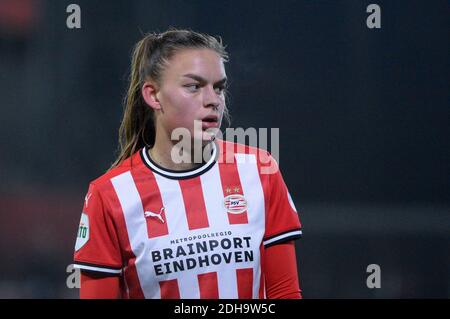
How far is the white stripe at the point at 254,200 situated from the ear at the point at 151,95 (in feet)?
0.70

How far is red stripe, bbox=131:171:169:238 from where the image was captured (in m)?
1.53

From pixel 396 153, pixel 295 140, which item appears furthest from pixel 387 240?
pixel 295 140

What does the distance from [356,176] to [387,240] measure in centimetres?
25

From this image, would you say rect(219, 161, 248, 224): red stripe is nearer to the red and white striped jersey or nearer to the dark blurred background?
the red and white striped jersey

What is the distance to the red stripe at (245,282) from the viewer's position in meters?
1.51

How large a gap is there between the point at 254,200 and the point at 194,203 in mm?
130

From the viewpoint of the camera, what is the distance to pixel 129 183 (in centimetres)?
157

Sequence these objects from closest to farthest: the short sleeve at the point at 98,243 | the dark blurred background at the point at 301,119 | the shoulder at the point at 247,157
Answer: the short sleeve at the point at 98,243, the shoulder at the point at 247,157, the dark blurred background at the point at 301,119

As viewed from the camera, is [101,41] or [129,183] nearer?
[129,183]

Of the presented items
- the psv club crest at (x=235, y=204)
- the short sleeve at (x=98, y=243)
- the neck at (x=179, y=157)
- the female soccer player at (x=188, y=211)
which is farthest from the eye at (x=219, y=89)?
the short sleeve at (x=98, y=243)

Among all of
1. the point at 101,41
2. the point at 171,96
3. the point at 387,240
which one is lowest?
the point at 387,240

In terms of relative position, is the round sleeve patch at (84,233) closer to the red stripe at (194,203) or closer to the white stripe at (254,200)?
the red stripe at (194,203)

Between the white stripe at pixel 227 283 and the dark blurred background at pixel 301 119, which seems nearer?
the white stripe at pixel 227 283

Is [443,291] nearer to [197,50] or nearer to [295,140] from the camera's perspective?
[295,140]
